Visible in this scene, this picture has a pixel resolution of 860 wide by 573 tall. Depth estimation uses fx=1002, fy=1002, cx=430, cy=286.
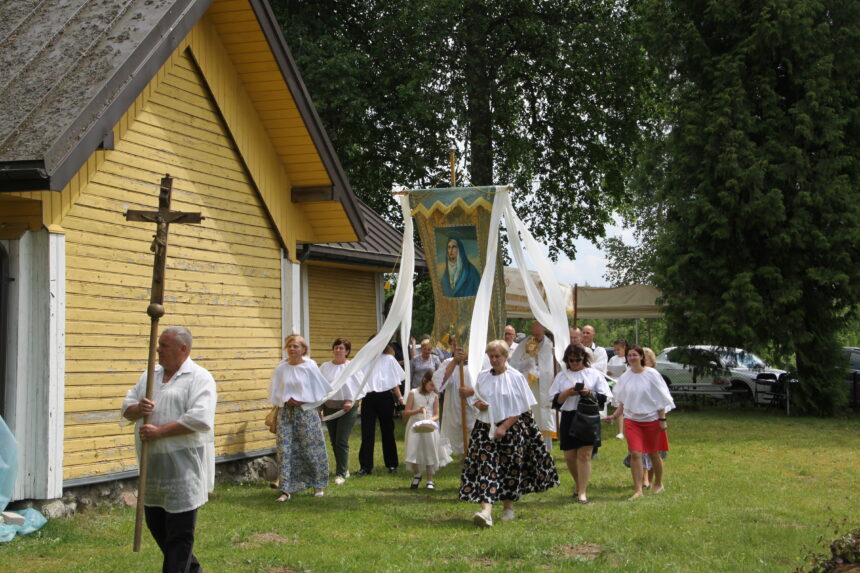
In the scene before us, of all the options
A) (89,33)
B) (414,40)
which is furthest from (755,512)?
(414,40)

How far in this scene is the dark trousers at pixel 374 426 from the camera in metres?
13.9

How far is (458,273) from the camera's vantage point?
1246 centimetres

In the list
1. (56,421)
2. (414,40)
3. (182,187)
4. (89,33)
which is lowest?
(56,421)

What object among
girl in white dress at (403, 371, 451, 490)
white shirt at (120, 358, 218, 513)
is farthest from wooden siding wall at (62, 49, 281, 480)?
white shirt at (120, 358, 218, 513)

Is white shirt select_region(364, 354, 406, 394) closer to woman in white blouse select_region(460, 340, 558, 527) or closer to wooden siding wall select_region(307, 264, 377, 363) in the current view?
woman in white blouse select_region(460, 340, 558, 527)

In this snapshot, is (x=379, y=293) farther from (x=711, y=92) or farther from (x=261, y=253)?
(x=711, y=92)

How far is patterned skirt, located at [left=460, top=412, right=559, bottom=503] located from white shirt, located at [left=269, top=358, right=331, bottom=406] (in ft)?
8.02

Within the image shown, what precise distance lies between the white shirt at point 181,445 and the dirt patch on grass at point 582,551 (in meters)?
3.30

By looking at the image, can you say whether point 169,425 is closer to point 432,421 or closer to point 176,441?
point 176,441

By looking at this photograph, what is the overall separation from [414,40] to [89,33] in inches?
689

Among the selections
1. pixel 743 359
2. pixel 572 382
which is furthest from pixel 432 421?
pixel 743 359

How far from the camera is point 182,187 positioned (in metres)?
11.8

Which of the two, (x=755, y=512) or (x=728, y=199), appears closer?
(x=755, y=512)

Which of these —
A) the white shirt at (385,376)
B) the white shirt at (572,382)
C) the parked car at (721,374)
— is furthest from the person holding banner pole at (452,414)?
the parked car at (721,374)
